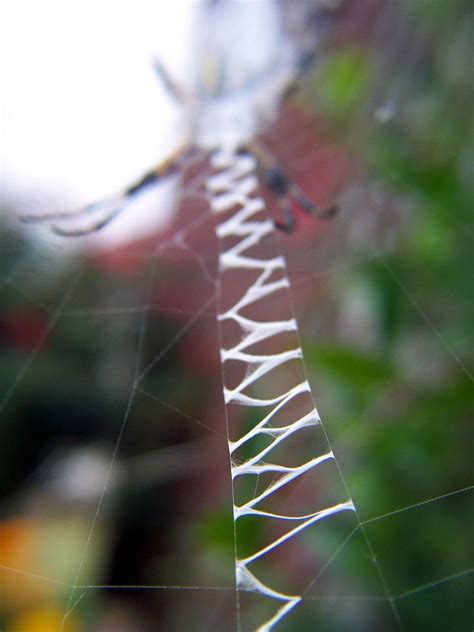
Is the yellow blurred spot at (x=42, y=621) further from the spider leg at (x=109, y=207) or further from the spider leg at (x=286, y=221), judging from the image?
the spider leg at (x=286, y=221)

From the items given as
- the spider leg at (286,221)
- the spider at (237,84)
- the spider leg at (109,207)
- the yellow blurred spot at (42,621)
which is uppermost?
the spider at (237,84)

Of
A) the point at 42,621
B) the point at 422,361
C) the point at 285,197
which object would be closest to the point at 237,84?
the point at 285,197

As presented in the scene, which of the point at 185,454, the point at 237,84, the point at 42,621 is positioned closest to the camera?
the point at 42,621

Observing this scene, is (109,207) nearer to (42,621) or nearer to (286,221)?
(286,221)

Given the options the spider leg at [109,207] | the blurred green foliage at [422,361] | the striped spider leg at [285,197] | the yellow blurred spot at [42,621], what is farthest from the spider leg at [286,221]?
the yellow blurred spot at [42,621]

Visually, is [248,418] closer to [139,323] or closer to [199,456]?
[199,456]

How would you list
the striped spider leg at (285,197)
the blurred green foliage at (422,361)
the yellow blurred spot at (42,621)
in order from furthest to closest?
the yellow blurred spot at (42,621) → the striped spider leg at (285,197) → the blurred green foliage at (422,361)

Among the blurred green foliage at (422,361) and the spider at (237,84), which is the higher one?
the spider at (237,84)

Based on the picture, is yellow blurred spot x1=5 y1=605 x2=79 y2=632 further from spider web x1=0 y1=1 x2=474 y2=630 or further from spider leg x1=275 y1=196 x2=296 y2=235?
spider leg x1=275 y1=196 x2=296 y2=235
